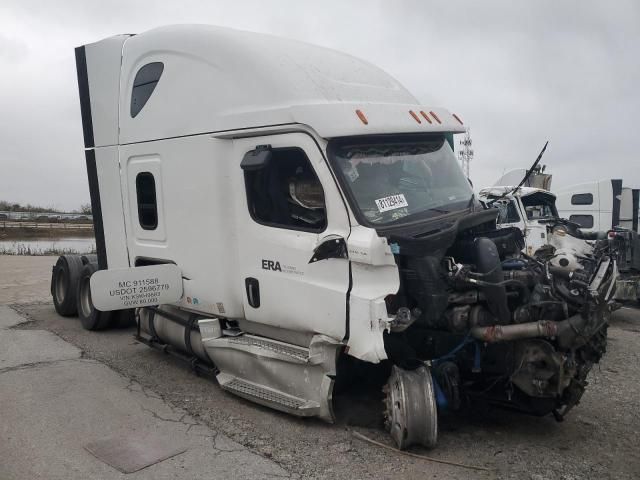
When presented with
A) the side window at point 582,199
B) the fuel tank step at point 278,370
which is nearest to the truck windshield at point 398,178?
the fuel tank step at point 278,370

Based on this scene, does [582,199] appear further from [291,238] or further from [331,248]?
[331,248]

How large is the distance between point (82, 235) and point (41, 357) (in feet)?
92.9

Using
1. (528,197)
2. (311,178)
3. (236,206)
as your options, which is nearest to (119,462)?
(236,206)

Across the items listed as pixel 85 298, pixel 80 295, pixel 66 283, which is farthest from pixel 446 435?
pixel 66 283

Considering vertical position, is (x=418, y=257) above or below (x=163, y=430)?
above

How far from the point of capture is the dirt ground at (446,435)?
3.98 metres

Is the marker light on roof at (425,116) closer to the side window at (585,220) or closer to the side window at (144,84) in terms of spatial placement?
the side window at (144,84)

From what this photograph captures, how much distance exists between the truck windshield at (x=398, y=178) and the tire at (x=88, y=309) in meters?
4.90

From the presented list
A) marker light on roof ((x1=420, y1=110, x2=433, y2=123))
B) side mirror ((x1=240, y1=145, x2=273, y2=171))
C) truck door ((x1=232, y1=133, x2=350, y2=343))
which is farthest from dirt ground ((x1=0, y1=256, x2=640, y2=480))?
marker light on roof ((x1=420, y1=110, x2=433, y2=123))

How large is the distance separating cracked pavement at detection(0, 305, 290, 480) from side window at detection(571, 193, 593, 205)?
12.3 meters

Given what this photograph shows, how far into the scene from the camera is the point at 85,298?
827 centimetres

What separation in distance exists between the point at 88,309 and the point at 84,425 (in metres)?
3.75

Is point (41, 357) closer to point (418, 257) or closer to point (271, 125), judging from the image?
point (271, 125)

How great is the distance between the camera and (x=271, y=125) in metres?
4.73
